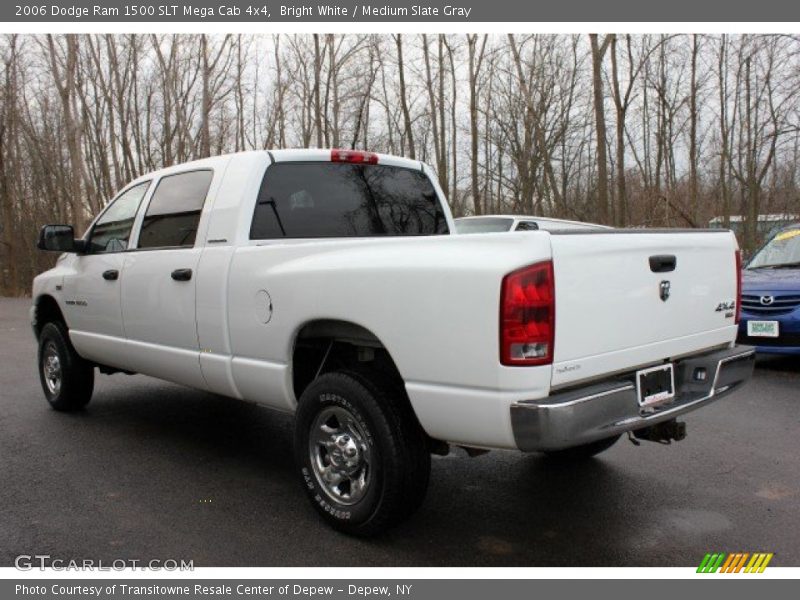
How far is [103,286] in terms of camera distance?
16.6ft

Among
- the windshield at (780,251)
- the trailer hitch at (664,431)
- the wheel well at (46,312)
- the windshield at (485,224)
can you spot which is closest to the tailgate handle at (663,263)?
the trailer hitch at (664,431)

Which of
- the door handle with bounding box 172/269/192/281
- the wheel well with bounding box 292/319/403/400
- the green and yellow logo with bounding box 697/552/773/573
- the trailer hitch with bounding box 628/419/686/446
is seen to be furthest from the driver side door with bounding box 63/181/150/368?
the green and yellow logo with bounding box 697/552/773/573

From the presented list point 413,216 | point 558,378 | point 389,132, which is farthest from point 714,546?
point 389,132

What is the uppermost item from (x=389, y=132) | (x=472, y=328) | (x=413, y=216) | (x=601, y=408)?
(x=389, y=132)

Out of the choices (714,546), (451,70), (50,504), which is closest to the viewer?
(714,546)

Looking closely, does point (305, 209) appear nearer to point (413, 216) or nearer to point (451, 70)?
point (413, 216)

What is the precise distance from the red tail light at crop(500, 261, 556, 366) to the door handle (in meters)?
2.30

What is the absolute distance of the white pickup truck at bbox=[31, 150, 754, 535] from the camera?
2.65 meters

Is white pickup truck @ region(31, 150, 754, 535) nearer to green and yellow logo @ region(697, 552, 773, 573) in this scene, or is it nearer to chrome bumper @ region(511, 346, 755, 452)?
chrome bumper @ region(511, 346, 755, 452)

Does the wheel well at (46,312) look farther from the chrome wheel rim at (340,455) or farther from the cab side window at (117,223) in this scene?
the chrome wheel rim at (340,455)

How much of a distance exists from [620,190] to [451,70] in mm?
9920

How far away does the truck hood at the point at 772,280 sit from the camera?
713cm

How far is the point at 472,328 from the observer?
8.80 ft

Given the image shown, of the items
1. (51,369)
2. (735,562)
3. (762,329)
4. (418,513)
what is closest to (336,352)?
(418,513)
